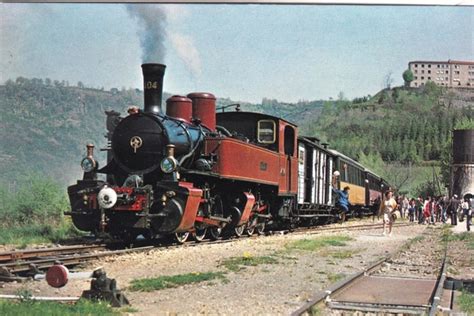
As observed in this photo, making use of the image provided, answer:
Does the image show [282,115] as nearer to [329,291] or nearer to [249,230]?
[329,291]

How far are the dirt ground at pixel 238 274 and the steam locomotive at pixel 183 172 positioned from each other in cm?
46

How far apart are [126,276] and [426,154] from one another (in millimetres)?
3220

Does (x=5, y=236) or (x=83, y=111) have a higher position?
(x=83, y=111)

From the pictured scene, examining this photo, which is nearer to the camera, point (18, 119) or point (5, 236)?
point (18, 119)

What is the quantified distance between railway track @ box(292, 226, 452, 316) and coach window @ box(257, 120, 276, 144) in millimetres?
3563

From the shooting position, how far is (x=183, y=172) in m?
8.22

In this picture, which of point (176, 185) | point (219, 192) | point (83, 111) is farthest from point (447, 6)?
point (219, 192)

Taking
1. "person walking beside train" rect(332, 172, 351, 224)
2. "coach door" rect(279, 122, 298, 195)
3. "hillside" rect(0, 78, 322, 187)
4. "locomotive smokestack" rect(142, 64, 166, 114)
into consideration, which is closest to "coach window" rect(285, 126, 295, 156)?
"coach door" rect(279, 122, 298, 195)

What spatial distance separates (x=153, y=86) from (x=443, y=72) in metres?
3.40

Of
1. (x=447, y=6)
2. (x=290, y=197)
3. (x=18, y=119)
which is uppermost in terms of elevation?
(x=447, y=6)

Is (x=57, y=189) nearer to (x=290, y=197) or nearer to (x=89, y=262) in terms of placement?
(x=89, y=262)

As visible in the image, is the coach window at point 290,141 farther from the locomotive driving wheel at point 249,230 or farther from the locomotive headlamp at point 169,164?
the locomotive headlamp at point 169,164

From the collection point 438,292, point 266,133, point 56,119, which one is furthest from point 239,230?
point 438,292

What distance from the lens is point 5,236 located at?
8234 mm
